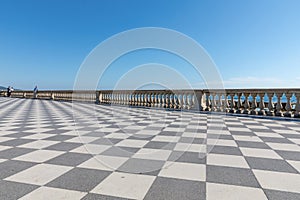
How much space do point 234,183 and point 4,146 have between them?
116 inches

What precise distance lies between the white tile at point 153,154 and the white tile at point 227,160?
20.4 inches

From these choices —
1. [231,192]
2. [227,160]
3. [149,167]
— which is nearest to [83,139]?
[149,167]

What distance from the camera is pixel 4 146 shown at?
2.66m

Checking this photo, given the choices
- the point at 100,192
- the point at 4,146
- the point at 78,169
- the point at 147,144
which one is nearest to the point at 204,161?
the point at 147,144

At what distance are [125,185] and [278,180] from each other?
1.35m

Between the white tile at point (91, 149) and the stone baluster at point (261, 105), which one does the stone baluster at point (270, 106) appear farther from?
the white tile at point (91, 149)

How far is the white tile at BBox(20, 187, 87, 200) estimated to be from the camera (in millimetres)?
1381

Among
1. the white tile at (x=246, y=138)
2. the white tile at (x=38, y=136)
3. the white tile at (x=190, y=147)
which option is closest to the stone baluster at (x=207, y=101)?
the white tile at (x=246, y=138)

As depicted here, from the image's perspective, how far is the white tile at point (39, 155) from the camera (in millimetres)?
2178

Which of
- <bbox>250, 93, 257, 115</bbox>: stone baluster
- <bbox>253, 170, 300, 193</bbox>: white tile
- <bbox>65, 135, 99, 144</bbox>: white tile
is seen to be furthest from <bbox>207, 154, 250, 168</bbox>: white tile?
<bbox>250, 93, 257, 115</bbox>: stone baluster

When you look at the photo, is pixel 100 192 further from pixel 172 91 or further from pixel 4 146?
pixel 172 91

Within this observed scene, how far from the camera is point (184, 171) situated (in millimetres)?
1879

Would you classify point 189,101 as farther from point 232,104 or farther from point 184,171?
point 184,171

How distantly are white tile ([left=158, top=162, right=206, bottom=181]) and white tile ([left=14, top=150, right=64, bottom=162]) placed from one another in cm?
136
